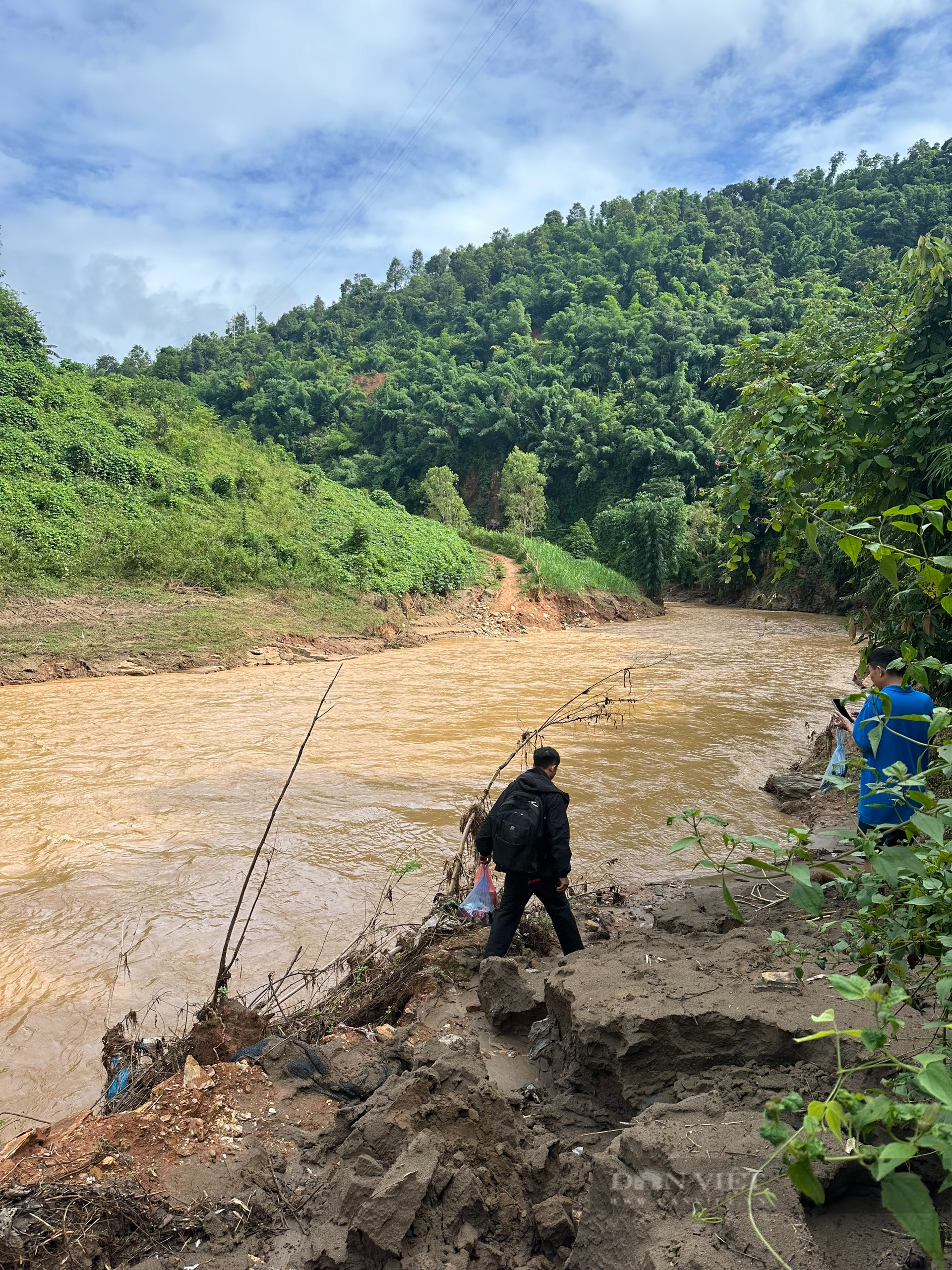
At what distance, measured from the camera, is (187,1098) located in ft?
9.53

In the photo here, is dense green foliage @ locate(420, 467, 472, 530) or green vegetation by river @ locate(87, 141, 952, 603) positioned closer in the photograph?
dense green foliage @ locate(420, 467, 472, 530)

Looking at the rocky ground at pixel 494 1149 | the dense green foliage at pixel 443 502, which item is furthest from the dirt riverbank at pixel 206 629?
the rocky ground at pixel 494 1149

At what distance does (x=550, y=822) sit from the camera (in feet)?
14.5

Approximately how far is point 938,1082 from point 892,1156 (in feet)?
0.56

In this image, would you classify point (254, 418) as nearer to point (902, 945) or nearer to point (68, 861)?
point (68, 861)

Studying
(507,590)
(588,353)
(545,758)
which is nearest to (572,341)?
(588,353)

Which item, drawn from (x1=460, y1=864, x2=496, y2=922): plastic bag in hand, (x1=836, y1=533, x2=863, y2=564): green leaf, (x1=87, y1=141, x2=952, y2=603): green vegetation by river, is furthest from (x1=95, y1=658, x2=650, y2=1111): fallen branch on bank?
(x1=87, y1=141, x2=952, y2=603): green vegetation by river

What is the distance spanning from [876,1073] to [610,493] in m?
49.7

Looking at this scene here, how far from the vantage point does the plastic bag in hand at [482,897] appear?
4785 mm

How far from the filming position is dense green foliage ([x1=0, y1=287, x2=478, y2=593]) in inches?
758

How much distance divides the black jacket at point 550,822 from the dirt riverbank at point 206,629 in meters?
13.7

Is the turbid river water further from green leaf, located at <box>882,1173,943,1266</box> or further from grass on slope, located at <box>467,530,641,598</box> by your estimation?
grass on slope, located at <box>467,530,641,598</box>

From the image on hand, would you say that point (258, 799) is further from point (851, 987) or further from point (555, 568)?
point (555, 568)

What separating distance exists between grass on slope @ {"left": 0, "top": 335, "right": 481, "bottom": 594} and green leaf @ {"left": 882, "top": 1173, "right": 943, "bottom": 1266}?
62.1 ft
